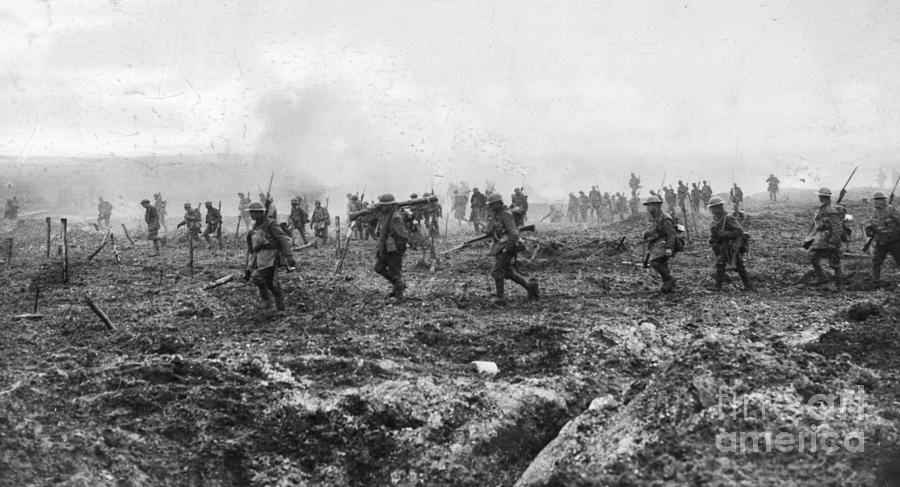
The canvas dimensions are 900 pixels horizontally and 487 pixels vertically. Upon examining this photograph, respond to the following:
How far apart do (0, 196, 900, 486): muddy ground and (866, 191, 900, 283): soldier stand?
0.65 m

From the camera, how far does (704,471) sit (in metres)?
2.90

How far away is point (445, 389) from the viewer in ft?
15.4

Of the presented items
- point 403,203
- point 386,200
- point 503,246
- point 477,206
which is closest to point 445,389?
point 503,246

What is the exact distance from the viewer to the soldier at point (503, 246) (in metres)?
7.77

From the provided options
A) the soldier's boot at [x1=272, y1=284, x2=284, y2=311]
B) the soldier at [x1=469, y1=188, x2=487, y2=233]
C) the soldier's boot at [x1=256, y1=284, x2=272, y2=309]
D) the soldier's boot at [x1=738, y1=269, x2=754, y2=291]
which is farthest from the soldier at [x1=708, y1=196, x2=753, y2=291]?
the soldier at [x1=469, y1=188, x2=487, y2=233]

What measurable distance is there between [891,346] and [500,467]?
3.49m

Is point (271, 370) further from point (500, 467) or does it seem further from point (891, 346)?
point (891, 346)

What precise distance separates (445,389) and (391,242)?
3707 millimetres

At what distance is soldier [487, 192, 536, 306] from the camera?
777 centimetres

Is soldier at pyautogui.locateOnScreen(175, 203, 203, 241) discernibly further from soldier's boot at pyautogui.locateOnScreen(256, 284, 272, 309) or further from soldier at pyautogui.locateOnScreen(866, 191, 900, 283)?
soldier at pyautogui.locateOnScreen(866, 191, 900, 283)

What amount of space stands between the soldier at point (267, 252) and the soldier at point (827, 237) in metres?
8.08

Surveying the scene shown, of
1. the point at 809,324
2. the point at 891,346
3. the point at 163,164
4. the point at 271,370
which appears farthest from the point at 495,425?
the point at 163,164

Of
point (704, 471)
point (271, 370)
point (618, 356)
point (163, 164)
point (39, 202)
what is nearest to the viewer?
point (704, 471)

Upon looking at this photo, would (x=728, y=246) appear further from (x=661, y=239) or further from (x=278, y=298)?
(x=278, y=298)
